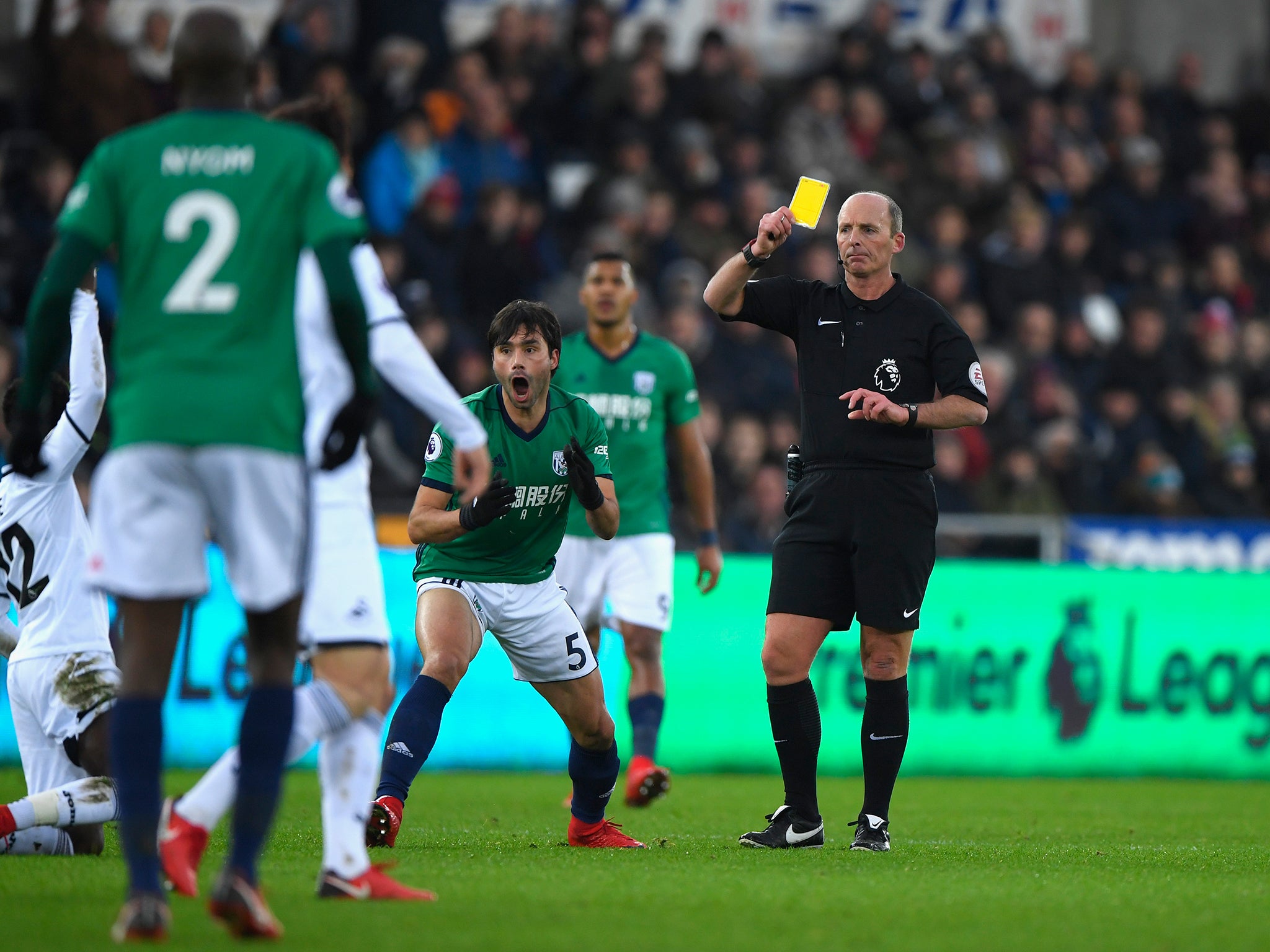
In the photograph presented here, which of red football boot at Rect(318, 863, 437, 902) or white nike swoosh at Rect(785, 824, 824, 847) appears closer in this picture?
red football boot at Rect(318, 863, 437, 902)

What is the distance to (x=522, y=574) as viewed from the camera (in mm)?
7211

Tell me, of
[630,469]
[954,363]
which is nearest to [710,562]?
[630,469]

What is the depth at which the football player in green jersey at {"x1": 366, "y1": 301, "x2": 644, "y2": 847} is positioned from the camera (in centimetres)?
695

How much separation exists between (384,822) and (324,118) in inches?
114

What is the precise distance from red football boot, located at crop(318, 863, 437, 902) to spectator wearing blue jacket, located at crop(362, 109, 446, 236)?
1084cm

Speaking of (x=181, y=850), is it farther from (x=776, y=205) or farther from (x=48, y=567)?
(x=776, y=205)

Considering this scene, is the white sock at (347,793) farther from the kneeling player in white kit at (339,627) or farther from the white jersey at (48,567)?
the white jersey at (48,567)

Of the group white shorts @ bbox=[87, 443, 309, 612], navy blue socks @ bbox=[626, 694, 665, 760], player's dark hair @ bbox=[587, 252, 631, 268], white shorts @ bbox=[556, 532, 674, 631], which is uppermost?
player's dark hair @ bbox=[587, 252, 631, 268]

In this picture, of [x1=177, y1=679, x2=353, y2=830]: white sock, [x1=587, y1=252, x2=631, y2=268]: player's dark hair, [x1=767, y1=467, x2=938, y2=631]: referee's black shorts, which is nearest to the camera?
[x1=177, y1=679, x2=353, y2=830]: white sock

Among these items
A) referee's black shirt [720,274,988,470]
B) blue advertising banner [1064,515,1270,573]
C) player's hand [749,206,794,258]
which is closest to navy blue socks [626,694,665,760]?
referee's black shirt [720,274,988,470]

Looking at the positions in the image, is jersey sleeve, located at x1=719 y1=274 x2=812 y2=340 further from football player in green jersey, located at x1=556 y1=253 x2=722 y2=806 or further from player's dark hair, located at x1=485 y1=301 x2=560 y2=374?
football player in green jersey, located at x1=556 y1=253 x2=722 y2=806

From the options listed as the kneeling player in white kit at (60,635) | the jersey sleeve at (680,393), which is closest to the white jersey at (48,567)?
the kneeling player in white kit at (60,635)

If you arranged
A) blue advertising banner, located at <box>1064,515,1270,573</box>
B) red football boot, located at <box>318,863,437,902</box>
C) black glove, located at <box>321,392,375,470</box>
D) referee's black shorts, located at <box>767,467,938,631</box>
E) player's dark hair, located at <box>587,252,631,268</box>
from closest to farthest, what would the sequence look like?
→ black glove, located at <box>321,392,375,470</box>, red football boot, located at <box>318,863,437,902</box>, referee's black shorts, located at <box>767,467,938,631</box>, player's dark hair, located at <box>587,252,631,268</box>, blue advertising banner, located at <box>1064,515,1270,573</box>

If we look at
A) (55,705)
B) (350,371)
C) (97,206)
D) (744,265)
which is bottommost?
(55,705)
